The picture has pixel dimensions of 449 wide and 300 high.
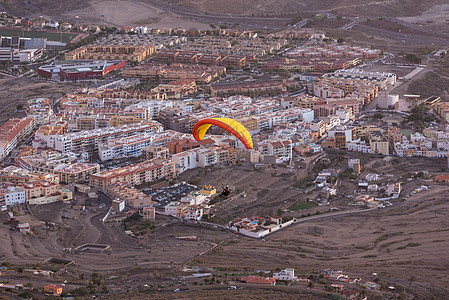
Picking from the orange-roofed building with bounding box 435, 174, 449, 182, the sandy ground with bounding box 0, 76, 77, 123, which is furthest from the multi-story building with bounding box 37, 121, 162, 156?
the orange-roofed building with bounding box 435, 174, 449, 182

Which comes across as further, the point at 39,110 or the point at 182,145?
the point at 39,110

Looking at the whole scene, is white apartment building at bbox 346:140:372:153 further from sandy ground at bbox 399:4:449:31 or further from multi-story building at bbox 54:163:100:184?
sandy ground at bbox 399:4:449:31

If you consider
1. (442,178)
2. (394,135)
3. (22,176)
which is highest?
(394,135)

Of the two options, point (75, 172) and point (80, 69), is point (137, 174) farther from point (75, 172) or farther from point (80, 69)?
point (80, 69)

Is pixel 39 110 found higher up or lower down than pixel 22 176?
higher up

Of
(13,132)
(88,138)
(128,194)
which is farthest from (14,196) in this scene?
(13,132)

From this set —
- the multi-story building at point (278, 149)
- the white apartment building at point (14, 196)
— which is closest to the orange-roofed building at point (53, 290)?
the white apartment building at point (14, 196)

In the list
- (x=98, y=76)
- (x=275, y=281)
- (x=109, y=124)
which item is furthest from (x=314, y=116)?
(x=275, y=281)
